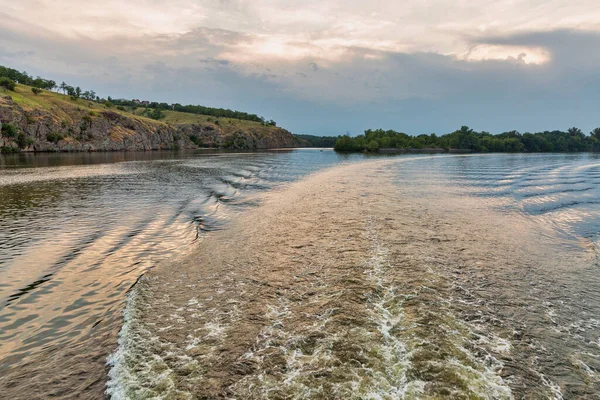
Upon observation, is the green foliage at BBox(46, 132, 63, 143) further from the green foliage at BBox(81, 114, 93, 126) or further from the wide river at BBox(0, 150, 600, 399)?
the wide river at BBox(0, 150, 600, 399)

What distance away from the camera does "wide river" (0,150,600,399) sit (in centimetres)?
749

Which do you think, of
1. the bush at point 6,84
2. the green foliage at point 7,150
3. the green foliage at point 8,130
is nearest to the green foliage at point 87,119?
the bush at point 6,84

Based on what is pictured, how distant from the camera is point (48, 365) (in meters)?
7.89

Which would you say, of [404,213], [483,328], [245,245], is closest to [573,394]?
[483,328]

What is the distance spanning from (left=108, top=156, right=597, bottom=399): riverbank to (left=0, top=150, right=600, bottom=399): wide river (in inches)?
2.1

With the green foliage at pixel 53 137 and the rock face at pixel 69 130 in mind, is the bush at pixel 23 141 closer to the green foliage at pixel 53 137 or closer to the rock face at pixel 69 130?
the rock face at pixel 69 130

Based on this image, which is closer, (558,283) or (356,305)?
(356,305)

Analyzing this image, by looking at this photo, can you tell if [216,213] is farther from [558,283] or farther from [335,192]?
[558,283]

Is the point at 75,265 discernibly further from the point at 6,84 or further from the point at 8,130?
the point at 6,84

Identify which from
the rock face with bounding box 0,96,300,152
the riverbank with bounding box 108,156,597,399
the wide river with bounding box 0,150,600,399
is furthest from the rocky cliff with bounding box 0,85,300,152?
the riverbank with bounding box 108,156,597,399

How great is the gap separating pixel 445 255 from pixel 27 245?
847 inches

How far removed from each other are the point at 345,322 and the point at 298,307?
68.3 inches

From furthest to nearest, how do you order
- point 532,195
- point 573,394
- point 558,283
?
point 532,195
point 558,283
point 573,394

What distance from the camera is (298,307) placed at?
Answer: 10.9m
